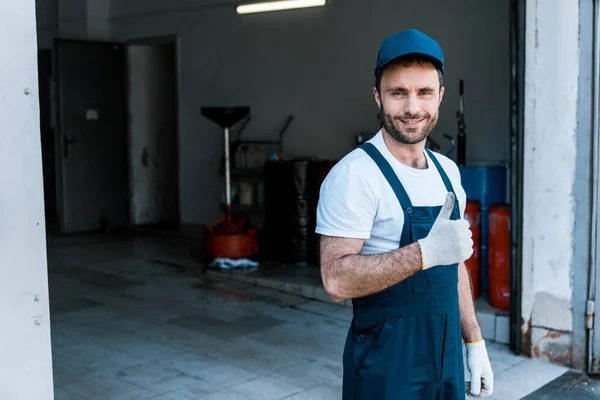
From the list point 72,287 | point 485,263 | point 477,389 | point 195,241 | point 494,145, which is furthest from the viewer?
point 195,241

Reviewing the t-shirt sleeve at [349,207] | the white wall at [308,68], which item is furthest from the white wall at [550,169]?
the t-shirt sleeve at [349,207]

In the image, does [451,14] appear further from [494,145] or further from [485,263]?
[485,263]

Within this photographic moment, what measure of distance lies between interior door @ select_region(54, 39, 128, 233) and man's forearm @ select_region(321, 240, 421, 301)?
25.9 ft

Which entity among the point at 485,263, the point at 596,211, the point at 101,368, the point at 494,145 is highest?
the point at 494,145

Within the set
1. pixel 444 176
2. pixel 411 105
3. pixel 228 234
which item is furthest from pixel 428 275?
pixel 228 234

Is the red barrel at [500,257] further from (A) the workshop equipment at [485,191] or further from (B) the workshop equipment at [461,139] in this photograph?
(B) the workshop equipment at [461,139]

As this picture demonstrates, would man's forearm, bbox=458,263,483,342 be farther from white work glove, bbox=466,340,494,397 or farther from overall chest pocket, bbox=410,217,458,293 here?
overall chest pocket, bbox=410,217,458,293

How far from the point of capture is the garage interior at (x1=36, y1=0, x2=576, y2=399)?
4.71m

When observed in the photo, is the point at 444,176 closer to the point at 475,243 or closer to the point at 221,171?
the point at 475,243

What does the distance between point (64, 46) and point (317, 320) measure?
5473 millimetres

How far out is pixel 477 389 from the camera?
2.47 metres

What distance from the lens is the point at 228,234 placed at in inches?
278

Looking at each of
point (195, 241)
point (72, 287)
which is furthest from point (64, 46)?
point (72, 287)

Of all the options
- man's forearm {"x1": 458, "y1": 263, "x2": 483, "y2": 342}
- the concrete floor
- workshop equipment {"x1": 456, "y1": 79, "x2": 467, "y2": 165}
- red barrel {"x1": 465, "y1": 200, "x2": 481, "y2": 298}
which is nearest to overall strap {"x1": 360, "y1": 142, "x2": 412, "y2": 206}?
man's forearm {"x1": 458, "y1": 263, "x2": 483, "y2": 342}
